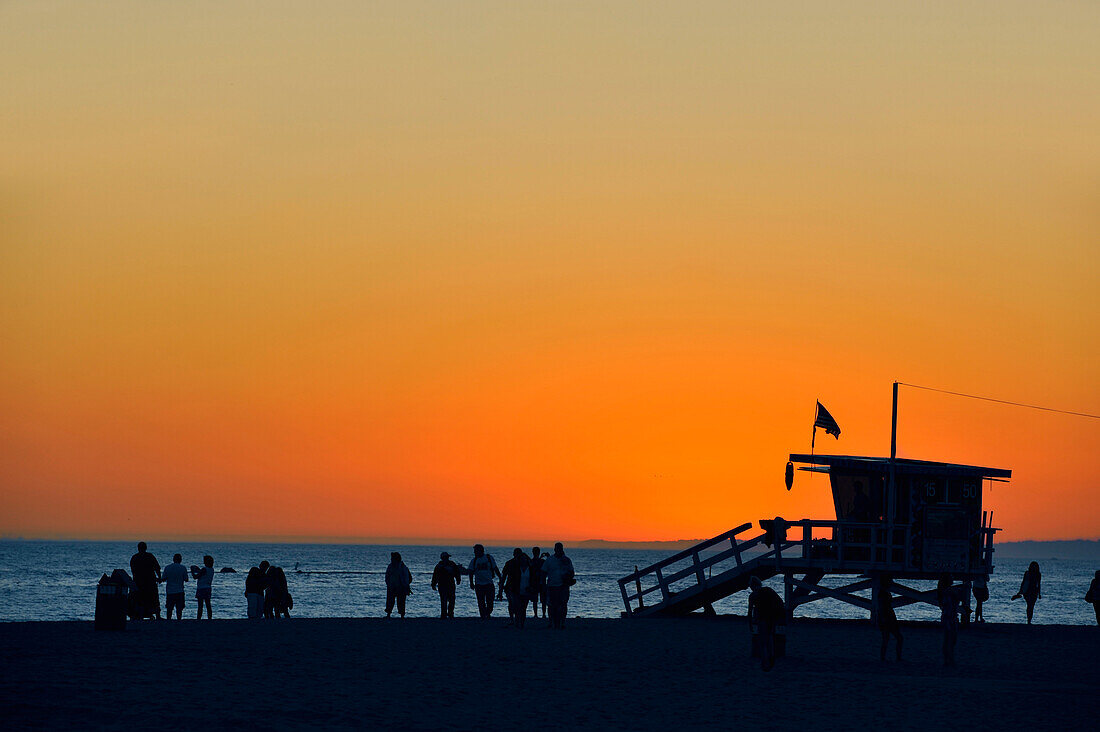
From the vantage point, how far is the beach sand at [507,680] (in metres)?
14.8

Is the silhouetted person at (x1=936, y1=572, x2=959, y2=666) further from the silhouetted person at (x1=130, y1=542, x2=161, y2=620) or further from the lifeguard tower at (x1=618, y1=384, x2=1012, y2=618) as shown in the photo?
the silhouetted person at (x1=130, y1=542, x2=161, y2=620)

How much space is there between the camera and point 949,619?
22.7 m

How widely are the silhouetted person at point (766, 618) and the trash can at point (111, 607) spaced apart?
1198 centimetres

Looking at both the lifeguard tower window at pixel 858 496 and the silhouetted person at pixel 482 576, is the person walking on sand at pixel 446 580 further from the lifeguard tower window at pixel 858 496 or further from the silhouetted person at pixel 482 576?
the lifeguard tower window at pixel 858 496

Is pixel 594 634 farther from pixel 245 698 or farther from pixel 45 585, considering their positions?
pixel 45 585

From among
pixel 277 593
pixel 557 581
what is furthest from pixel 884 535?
pixel 277 593

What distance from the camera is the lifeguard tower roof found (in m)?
32.5

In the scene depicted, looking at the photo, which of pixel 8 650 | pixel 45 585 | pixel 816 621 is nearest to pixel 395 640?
pixel 8 650

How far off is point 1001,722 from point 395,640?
1273 cm

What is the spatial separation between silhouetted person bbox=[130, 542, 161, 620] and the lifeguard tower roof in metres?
15.5

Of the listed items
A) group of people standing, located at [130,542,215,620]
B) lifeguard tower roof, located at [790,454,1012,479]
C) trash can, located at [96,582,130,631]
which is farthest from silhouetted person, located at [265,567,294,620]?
lifeguard tower roof, located at [790,454,1012,479]

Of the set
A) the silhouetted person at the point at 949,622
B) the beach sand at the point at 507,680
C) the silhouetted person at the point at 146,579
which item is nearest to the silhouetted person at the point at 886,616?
the beach sand at the point at 507,680

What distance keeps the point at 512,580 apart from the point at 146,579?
8035 millimetres

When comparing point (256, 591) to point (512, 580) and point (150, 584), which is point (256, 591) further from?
point (512, 580)
